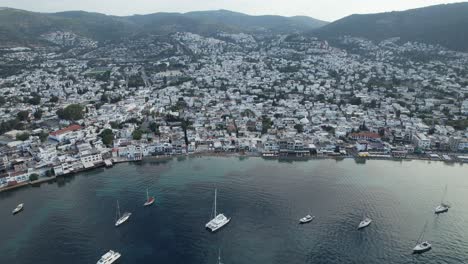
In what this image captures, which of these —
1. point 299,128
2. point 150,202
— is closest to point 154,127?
point 150,202

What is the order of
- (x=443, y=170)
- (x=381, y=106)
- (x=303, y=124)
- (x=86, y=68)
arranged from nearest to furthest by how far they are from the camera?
(x=443, y=170) → (x=303, y=124) → (x=381, y=106) → (x=86, y=68)

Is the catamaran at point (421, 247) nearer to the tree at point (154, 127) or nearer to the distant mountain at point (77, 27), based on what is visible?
the tree at point (154, 127)

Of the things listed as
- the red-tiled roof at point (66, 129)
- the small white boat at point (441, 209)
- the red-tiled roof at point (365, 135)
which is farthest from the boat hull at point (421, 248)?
the red-tiled roof at point (66, 129)

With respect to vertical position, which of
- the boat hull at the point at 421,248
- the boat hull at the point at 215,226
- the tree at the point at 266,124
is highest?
the tree at the point at 266,124

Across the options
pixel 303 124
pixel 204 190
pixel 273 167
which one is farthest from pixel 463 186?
pixel 204 190

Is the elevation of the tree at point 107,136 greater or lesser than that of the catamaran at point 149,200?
greater

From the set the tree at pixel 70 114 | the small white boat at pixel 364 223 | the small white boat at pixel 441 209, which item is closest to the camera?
the small white boat at pixel 364 223

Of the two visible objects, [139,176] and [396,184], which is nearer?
[396,184]

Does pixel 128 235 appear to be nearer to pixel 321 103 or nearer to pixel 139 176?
pixel 139 176
